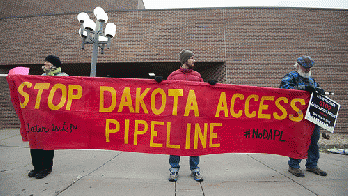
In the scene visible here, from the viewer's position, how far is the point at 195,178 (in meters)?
2.38

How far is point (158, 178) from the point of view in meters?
2.47

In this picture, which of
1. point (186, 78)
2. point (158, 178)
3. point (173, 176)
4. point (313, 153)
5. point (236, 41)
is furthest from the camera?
point (236, 41)

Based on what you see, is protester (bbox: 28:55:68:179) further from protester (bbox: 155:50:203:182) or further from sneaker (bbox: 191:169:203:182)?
sneaker (bbox: 191:169:203:182)

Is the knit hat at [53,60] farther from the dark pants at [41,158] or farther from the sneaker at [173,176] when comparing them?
the sneaker at [173,176]

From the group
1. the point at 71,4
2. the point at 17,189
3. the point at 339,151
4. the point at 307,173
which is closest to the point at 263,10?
the point at 339,151

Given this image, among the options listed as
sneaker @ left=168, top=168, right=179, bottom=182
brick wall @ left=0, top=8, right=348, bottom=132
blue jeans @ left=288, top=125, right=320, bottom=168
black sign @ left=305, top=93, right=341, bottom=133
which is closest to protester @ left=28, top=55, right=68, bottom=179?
sneaker @ left=168, top=168, right=179, bottom=182

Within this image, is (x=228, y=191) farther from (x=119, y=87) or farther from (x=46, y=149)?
(x=46, y=149)

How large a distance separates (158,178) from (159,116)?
0.89 m

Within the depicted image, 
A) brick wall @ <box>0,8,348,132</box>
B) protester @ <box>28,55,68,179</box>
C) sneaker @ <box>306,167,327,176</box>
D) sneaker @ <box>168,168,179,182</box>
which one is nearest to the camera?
sneaker @ <box>168,168,179,182</box>

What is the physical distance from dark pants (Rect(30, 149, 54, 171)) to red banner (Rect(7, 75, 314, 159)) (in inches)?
5.9

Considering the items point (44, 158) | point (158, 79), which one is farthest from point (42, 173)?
point (158, 79)

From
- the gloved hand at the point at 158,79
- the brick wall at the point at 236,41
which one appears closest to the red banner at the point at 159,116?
the gloved hand at the point at 158,79

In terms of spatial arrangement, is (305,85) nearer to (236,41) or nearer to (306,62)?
(306,62)

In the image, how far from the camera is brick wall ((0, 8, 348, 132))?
6.70 meters
